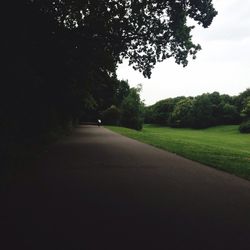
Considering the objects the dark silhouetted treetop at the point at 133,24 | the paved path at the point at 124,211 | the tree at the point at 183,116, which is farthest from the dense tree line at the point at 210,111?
the paved path at the point at 124,211

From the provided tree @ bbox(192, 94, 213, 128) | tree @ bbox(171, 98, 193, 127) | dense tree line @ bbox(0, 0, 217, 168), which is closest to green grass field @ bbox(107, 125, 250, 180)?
dense tree line @ bbox(0, 0, 217, 168)

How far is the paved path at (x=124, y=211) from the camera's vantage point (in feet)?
15.1

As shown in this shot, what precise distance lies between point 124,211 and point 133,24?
1456 cm

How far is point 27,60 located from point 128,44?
703cm

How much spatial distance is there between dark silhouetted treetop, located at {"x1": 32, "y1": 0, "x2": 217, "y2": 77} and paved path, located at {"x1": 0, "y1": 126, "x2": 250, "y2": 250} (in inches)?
359

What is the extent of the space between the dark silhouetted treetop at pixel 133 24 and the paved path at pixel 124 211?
29.9ft

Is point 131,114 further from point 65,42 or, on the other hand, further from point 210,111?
point 65,42

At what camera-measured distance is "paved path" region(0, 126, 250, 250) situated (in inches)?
182

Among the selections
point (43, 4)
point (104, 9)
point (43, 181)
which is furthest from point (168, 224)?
point (104, 9)

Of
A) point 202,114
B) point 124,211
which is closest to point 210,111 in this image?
point 202,114

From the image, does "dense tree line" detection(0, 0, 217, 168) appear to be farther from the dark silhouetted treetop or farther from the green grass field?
the green grass field

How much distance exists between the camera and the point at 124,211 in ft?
19.9

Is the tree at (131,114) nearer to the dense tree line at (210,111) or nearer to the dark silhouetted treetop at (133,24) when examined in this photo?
the dense tree line at (210,111)

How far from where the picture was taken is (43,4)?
15414mm
